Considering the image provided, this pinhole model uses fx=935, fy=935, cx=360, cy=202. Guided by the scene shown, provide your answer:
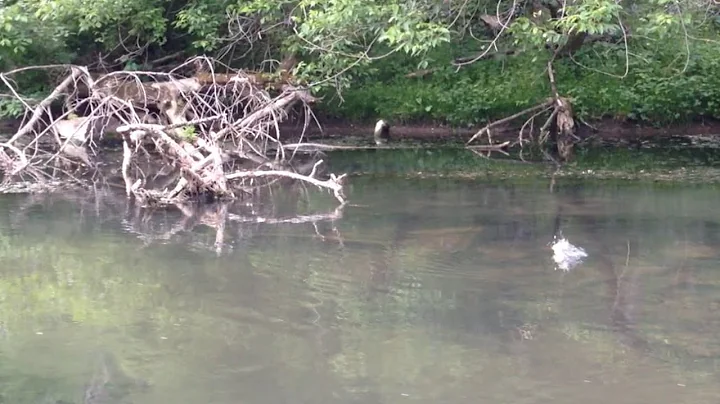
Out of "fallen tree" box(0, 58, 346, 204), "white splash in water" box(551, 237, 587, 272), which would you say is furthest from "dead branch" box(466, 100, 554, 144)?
"white splash in water" box(551, 237, 587, 272)

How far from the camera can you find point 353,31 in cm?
1407

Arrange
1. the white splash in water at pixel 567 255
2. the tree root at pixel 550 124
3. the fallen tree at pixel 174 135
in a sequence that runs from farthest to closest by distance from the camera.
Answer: the tree root at pixel 550 124
the fallen tree at pixel 174 135
the white splash in water at pixel 567 255

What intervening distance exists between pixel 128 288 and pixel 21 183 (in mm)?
6167

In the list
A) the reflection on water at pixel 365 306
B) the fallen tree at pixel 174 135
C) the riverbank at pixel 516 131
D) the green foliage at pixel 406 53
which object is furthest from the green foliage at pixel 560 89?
the reflection on water at pixel 365 306

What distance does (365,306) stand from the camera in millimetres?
7184

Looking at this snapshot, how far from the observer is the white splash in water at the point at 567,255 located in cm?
824

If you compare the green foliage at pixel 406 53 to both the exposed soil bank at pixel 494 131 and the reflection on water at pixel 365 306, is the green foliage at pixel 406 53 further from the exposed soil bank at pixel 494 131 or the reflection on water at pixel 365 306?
the reflection on water at pixel 365 306

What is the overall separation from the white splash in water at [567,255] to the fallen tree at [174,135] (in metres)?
3.54

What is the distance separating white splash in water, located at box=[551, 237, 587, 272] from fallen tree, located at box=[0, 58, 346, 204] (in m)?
3.54

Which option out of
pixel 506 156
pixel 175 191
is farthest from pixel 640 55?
pixel 175 191

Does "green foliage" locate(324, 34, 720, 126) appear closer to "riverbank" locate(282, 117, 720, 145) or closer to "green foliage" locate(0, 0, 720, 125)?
"green foliage" locate(0, 0, 720, 125)

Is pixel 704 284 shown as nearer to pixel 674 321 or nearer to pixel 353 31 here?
pixel 674 321

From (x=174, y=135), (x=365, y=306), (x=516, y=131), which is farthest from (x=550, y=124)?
(x=365, y=306)

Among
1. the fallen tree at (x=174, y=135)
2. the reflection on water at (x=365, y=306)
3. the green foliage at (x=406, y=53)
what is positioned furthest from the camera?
the green foliage at (x=406, y=53)
